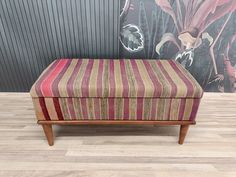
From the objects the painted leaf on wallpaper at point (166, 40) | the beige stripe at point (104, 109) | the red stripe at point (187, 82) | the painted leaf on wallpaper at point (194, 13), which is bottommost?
the beige stripe at point (104, 109)

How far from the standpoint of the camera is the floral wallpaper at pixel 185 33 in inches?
62.7

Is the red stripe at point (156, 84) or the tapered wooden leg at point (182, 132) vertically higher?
the red stripe at point (156, 84)

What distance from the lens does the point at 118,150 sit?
134 cm

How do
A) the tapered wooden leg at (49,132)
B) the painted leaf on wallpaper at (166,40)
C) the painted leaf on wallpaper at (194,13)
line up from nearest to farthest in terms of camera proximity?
the tapered wooden leg at (49,132), the painted leaf on wallpaper at (194,13), the painted leaf on wallpaper at (166,40)

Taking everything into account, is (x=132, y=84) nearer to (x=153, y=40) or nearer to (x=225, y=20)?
(x=153, y=40)

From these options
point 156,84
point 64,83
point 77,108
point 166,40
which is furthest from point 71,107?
point 166,40

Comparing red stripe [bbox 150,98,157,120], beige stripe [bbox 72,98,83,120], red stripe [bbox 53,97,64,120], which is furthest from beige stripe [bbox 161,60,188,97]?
red stripe [bbox 53,97,64,120]

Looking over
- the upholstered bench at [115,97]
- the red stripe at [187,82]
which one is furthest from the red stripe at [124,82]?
the red stripe at [187,82]

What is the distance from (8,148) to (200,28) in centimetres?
162

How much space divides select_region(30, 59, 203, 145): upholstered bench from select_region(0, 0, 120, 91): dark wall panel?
385 millimetres

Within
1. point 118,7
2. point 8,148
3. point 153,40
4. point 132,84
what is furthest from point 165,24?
point 8,148

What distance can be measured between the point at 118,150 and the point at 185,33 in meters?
1.05

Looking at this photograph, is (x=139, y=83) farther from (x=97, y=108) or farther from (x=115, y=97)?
(x=97, y=108)

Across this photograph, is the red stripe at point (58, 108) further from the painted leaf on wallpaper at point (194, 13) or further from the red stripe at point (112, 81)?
the painted leaf on wallpaper at point (194, 13)
